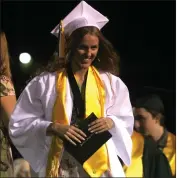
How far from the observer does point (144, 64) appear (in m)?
1.90

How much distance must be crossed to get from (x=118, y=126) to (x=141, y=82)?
0.46 m

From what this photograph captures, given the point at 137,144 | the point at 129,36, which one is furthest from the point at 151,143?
the point at 129,36

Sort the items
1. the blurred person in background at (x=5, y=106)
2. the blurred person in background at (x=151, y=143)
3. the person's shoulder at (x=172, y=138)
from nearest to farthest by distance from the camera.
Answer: the blurred person in background at (x=5, y=106) → the blurred person in background at (x=151, y=143) → the person's shoulder at (x=172, y=138)

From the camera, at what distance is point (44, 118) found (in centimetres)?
130

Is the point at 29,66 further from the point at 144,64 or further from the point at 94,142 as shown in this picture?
the point at 144,64

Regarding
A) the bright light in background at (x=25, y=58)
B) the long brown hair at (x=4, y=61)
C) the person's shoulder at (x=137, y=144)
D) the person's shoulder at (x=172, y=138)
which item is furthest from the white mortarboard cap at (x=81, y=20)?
the person's shoulder at (x=172, y=138)

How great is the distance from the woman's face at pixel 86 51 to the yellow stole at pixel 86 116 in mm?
21

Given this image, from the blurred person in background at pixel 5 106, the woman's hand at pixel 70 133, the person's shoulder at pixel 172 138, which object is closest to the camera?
the woman's hand at pixel 70 133

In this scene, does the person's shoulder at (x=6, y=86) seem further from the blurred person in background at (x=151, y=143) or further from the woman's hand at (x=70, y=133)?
the blurred person in background at (x=151, y=143)

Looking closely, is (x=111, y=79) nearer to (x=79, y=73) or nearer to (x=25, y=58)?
(x=79, y=73)

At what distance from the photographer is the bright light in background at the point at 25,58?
63.2 inches

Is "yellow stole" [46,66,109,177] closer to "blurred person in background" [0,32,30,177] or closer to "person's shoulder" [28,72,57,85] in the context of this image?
"person's shoulder" [28,72,57,85]

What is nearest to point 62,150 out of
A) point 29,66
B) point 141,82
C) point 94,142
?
point 94,142

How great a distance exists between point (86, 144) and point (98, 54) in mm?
196
